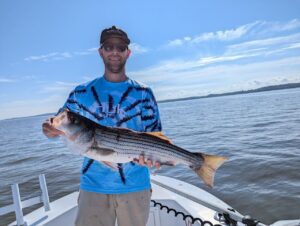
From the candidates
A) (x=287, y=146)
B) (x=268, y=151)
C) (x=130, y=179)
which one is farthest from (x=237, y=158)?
(x=130, y=179)

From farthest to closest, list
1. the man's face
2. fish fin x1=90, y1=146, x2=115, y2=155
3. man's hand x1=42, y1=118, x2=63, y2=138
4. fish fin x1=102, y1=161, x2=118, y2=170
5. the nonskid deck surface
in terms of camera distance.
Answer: the nonskid deck surface, the man's face, fish fin x1=102, y1=161, x2=118, y2=170, fish fin x1=90, y1=146, x2=115, y2=155, man's hand x1=42, y1=118, x2=63, y2=138

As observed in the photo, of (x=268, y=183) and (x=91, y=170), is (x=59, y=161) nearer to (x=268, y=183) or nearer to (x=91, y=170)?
(x=268, y=183)

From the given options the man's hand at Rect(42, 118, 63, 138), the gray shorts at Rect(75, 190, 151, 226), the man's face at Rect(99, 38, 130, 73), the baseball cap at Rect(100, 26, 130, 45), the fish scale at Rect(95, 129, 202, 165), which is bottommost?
the gray shorts at Rect(75, 190, 151, 226)

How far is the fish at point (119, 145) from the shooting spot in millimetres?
3383

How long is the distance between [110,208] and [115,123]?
101 centimetres

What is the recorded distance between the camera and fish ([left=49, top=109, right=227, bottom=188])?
3.38 meters

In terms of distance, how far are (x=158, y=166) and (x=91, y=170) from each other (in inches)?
31.0

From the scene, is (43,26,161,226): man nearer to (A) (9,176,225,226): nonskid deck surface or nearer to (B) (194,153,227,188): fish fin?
(B) (194,153,227,188): fish fin

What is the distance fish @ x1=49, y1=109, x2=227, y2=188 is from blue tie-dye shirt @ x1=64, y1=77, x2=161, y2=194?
1.07 ft

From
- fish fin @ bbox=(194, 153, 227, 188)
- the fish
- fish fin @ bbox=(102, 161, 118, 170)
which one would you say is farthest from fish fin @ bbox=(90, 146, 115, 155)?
fish fin @ bbox=(194, 153, 227, 188)

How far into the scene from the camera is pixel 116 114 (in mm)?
4008

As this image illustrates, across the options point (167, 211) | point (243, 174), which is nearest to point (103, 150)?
point (167, 211)

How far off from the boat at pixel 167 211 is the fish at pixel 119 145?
173 cm

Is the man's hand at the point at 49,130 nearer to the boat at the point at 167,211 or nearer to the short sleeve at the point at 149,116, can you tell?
the short sleeve at the point at 149,116
